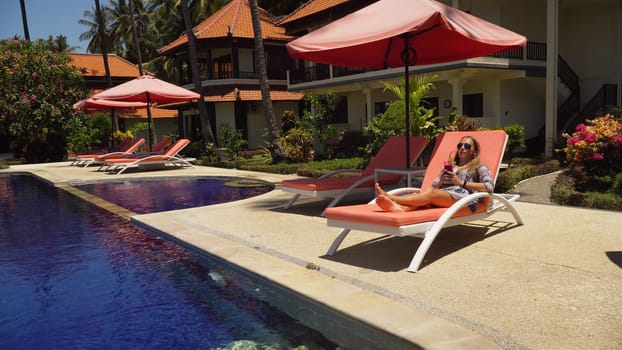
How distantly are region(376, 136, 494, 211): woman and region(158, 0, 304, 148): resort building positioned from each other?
2367 centimetres

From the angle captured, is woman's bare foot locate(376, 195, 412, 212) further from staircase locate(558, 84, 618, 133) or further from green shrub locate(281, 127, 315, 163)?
staircase locate(558, 84, 618, 133)

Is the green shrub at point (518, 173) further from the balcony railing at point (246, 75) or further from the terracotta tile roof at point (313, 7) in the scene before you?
the balcony railing at point (246, 75)

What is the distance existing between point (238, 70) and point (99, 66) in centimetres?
1356

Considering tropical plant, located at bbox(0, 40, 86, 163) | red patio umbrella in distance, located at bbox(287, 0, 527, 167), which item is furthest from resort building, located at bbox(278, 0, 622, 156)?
tropical plant, located at bbox(0, 40, 86, 163)

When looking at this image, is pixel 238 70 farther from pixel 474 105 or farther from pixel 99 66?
pixel 474 105

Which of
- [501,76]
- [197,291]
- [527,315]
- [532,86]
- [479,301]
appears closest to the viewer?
[527,315]

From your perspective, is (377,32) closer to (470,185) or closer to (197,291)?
(470,185)

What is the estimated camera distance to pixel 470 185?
5906 millimetres

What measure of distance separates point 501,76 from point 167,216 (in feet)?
47.2

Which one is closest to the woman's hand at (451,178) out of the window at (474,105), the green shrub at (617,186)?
the green shrub at (617,186)

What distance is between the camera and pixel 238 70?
99.7ft

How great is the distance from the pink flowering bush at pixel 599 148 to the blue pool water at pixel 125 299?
22.5 feet

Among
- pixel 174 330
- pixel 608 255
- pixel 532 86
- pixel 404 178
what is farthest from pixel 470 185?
pixel 532 86

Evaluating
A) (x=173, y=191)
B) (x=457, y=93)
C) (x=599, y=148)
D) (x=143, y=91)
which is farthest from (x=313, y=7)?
(x=599, y=148)
